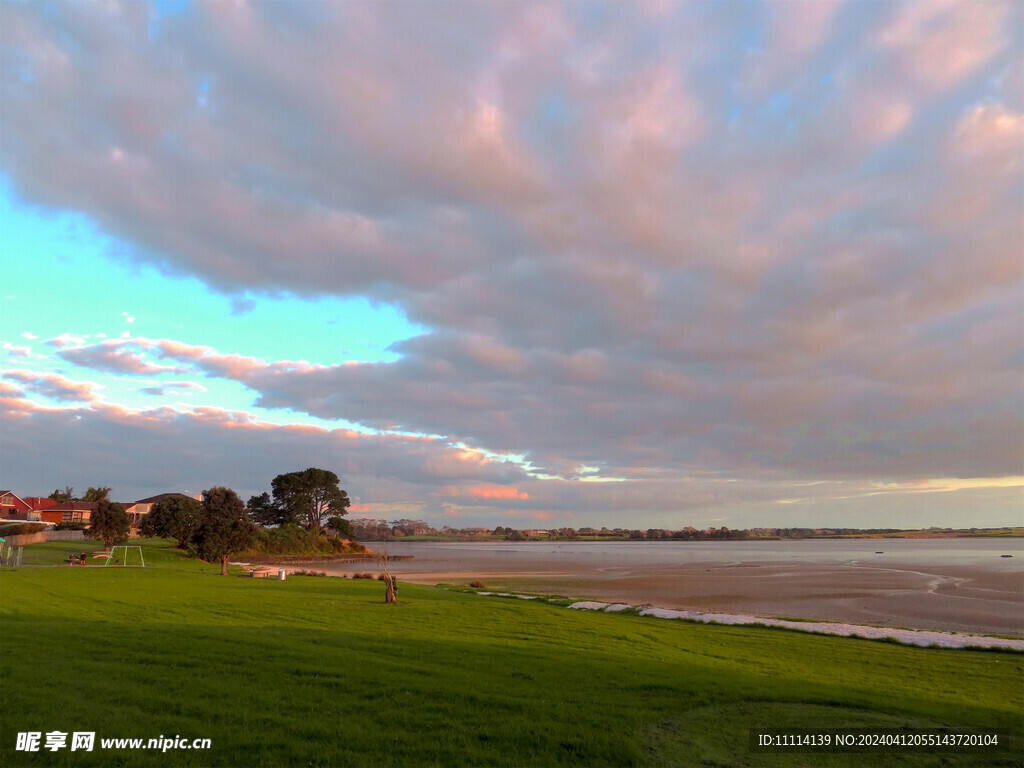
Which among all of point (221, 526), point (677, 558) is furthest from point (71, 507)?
point (677, 558)

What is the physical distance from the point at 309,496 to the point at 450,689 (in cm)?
9433

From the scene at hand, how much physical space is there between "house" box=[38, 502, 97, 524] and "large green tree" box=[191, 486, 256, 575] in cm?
6394

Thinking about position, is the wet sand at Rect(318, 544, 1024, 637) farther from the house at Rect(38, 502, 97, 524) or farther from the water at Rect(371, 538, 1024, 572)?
the house at Rect(38, 502, 97, 524)

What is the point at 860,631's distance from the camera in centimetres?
2231

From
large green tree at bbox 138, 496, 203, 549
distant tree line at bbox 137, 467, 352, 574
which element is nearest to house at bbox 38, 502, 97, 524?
distant tree line at bbox 137, 467, 352, 574

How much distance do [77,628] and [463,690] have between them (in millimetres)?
10575

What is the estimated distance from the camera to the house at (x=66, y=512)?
306 feet

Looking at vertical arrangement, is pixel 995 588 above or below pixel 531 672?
below

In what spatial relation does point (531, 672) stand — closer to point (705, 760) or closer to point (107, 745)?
point (705, 760)

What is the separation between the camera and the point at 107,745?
6.74 meters

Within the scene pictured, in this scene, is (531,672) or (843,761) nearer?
(843,761)

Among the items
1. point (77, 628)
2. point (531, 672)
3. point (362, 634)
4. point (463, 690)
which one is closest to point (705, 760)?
point (463, 690)

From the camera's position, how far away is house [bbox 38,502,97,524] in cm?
9331

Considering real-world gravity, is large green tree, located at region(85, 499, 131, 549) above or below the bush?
above
